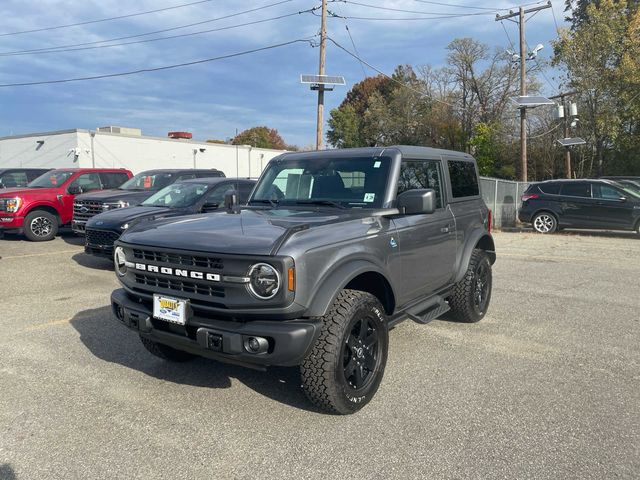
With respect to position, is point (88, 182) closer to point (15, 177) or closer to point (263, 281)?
point (15, 177)

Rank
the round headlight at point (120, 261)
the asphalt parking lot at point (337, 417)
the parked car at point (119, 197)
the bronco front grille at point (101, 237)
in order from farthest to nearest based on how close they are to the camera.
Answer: the parked car at point (119, 197) < the bronco front grille at point (101, 237) < the round headlight at point (120, 261) < the asphalt parking lot at point (337, 417)

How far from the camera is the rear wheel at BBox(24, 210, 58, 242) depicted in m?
11.8

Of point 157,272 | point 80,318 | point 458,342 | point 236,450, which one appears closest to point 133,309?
point 157,272

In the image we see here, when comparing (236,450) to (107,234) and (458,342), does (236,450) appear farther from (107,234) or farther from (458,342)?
(107,234)

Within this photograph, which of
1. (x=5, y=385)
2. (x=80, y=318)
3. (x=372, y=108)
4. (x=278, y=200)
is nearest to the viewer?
(x=5, y=385)

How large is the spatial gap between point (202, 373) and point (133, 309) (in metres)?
0.93

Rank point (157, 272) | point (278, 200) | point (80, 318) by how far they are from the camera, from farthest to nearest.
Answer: point (80, 318), point (278, 200), point (157, 272)

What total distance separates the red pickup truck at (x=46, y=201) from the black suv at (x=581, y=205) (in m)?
13.0

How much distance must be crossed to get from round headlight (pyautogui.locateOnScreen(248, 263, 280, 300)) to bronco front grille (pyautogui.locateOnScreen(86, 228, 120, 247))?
18.9 feet

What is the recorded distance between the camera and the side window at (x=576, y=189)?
50.6 feet

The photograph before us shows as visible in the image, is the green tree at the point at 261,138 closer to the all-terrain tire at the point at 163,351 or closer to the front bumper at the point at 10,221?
the front bumper at the point at 10,221

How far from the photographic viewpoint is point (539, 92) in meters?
37.5

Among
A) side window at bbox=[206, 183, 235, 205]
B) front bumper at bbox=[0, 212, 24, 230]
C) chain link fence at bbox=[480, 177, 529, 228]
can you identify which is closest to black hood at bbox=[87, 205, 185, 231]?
side window at bbox=[206, 183, 235, 205]

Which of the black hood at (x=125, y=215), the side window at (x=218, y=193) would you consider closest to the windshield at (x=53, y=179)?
the black hood at (x=125, y=215)
